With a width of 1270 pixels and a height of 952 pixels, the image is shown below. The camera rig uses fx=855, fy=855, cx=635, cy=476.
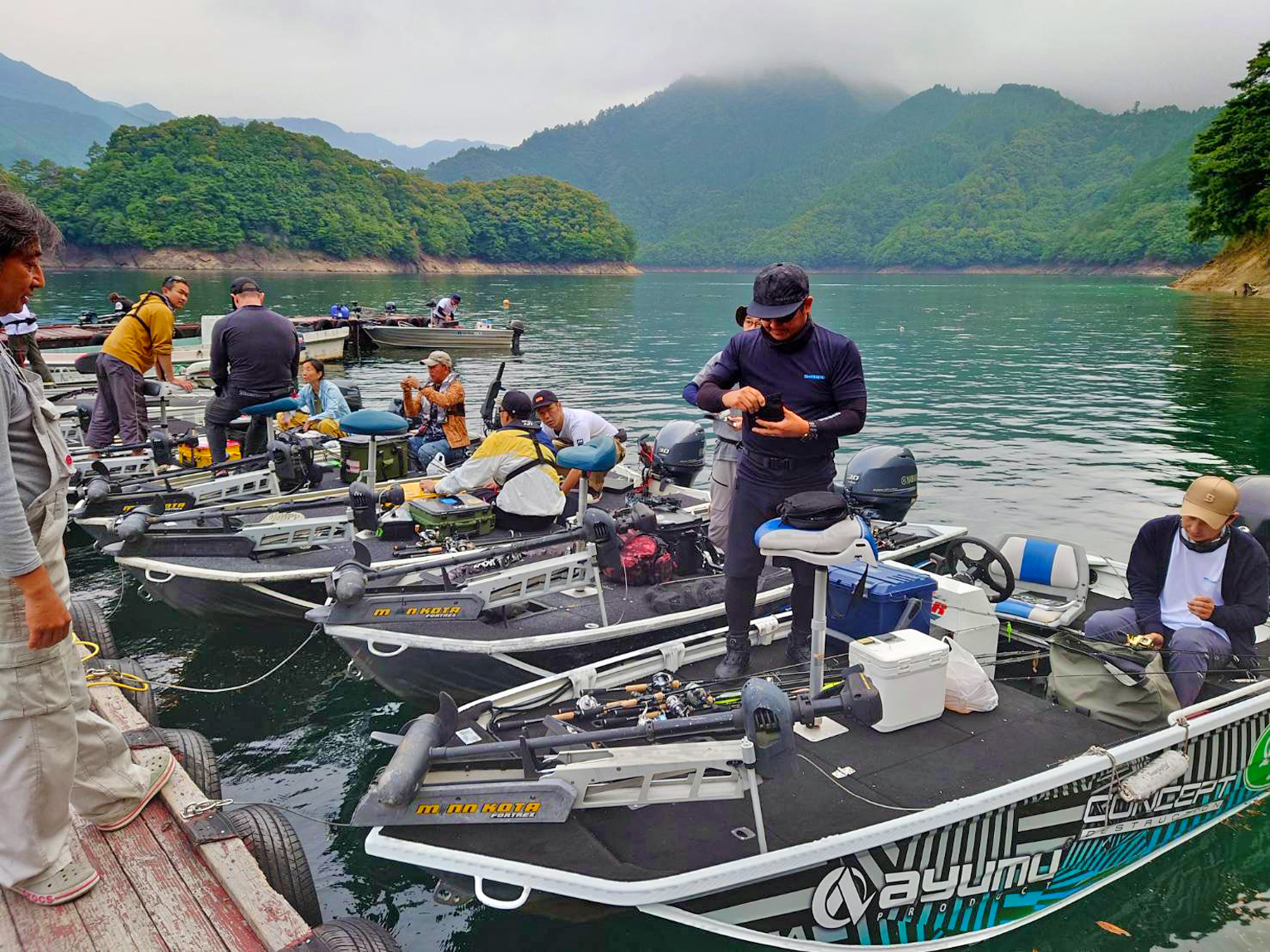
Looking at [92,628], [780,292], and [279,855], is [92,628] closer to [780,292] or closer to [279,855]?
[279,855]

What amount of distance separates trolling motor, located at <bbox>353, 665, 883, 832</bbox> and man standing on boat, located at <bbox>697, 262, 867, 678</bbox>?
4.16 ft

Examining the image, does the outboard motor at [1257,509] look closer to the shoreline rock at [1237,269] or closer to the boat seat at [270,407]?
the boat seat at [270,407]

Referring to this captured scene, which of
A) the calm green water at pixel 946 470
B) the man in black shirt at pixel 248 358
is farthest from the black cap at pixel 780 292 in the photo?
the man in black shirt at pixel 248 358

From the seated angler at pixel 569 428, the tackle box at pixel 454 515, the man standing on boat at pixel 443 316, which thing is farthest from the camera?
the man standing on boat at pixel 443 316

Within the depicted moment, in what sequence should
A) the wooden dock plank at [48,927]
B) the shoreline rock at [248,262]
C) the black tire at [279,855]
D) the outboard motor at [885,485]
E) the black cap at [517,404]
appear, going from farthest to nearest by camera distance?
the shoreline rock at [248,262] → the outboard motor at [885,485] → the black cap at [517,404] → the black tire at [279,855] → the wooden dock plank at [48,927]

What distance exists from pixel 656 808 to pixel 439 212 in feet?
459

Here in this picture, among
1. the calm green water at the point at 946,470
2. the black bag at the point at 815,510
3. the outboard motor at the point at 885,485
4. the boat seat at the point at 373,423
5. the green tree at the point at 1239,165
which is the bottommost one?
the calm green water at the point at 946,470

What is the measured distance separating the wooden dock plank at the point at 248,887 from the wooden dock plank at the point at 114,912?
0.30 meters

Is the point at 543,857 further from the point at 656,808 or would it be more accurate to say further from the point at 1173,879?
the point at 1173,879

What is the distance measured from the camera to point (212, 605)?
813cm

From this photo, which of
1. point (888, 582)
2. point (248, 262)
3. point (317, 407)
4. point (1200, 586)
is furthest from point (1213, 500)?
point (248, 262)

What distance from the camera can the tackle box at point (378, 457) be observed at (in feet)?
32.7

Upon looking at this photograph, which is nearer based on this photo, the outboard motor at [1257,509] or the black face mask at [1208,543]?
the black face mask at [1208,543]

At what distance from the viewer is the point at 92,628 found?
24.2 ft
